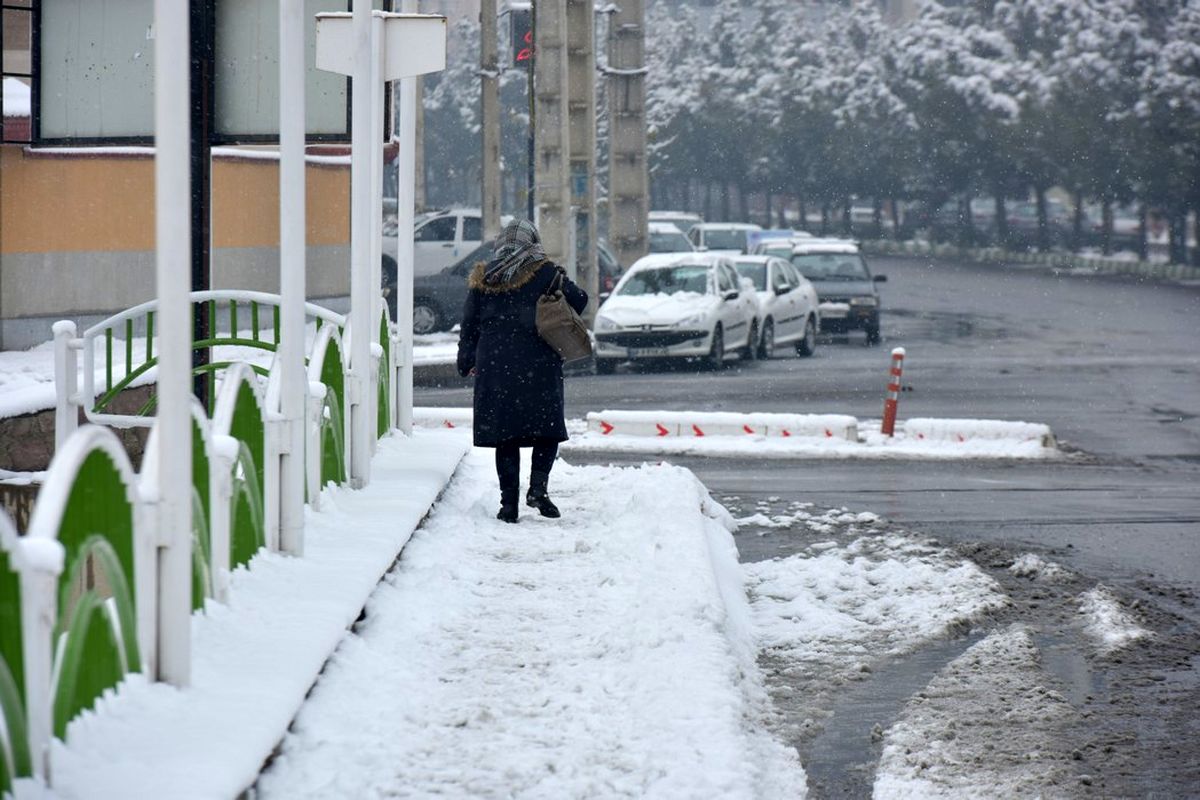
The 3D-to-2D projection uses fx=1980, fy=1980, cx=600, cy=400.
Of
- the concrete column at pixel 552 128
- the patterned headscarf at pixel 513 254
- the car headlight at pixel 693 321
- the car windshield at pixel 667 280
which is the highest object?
the concrete column at pixel 552 128

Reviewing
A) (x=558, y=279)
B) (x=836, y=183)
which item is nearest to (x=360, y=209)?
(x=558, y=279)

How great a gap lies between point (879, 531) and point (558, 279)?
274 centimetres

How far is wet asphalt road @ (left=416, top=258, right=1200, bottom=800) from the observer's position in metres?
6.75

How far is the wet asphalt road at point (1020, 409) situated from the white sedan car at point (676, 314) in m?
0.36

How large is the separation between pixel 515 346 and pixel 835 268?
23.2 meters

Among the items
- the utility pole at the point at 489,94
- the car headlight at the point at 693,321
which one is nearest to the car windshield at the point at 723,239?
the utility pole at the point at 489,94

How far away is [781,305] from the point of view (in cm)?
2714

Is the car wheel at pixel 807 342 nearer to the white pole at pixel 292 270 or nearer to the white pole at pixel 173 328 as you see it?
the white pole at pixel 292 270

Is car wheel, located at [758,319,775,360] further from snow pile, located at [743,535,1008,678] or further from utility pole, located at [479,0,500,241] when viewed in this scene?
snow pile, located at [743,535,1008,678]

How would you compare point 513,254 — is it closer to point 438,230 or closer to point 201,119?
point 201,119

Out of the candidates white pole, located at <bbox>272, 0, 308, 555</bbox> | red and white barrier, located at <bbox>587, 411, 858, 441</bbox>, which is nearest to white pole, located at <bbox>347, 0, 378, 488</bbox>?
white pole, located at <bbox>272, 0, 308, 555</bbox>

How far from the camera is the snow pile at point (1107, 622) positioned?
8281 millimetres

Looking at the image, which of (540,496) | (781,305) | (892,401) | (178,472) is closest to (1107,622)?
(540,496)

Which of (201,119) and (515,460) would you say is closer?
(515,460)
